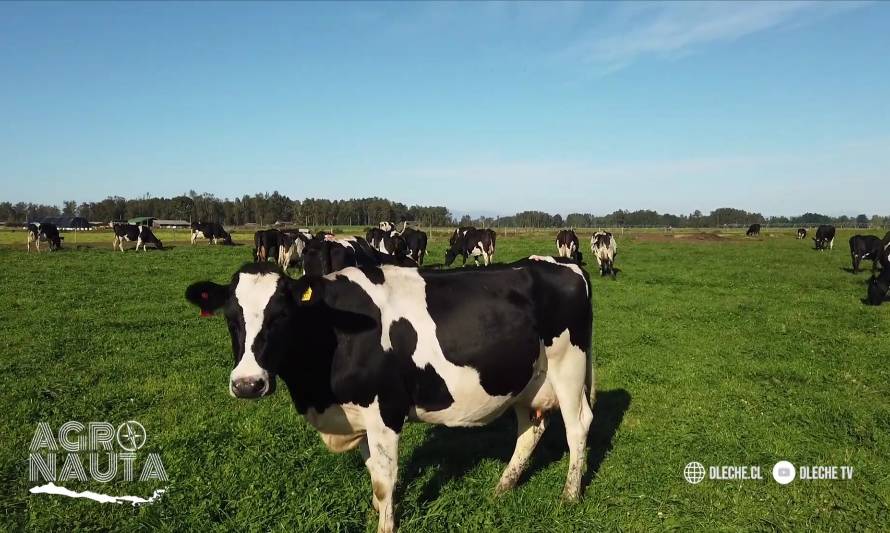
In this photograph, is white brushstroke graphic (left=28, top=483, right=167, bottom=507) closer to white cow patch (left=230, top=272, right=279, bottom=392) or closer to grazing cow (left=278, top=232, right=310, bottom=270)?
white cow patch (left=230, top=272, right=279, bottom=392)

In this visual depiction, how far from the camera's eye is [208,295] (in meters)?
4.18

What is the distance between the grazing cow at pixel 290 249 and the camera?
2727cm

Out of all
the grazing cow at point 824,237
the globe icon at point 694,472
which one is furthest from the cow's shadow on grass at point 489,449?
the grazing cow at point 824,237

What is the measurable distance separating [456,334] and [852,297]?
1744cm

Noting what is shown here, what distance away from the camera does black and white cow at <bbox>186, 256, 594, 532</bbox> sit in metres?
3.98

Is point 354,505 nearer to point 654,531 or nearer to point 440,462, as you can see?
point 440,462

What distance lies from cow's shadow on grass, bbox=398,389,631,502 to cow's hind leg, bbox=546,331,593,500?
0.33 m

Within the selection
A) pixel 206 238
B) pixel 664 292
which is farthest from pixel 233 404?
pixel 206 238

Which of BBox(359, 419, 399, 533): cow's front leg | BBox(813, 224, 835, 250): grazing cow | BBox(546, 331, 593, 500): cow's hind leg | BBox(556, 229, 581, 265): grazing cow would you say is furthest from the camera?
BBox(813, 224, 835, 250): grazing cow

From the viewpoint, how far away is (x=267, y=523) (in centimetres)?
447

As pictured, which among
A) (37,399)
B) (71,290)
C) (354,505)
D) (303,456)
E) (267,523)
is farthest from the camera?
(71,290)

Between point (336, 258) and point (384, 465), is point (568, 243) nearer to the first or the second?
point (336, 258)

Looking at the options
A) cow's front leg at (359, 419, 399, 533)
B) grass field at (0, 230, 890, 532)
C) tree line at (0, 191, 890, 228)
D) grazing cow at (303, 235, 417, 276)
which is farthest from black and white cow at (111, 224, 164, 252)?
tree line at (0, 191, 890, 228)

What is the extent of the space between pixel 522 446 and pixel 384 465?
1.68 metres
